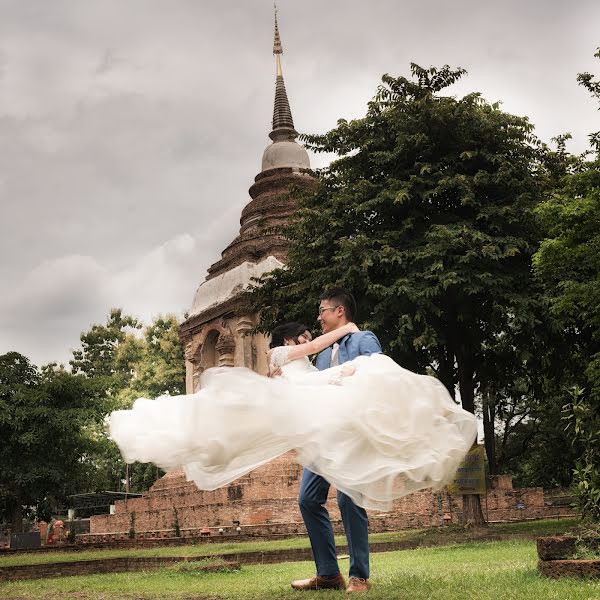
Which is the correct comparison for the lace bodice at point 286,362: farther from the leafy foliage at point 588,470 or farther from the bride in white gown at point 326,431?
the leafy foliage at point 588,470

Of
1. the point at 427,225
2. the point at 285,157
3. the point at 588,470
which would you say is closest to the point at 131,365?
the point at 285,157

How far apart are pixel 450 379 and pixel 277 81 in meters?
20.1

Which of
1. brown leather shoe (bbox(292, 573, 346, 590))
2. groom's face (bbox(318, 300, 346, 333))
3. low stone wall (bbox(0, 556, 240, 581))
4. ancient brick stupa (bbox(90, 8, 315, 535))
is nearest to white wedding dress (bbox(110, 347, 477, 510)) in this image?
groom's face (bbox(318, 300, 346, 333))

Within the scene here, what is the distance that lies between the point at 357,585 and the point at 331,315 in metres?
1.80

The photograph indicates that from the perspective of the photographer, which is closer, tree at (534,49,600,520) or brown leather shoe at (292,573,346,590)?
brown leather shoe at (292,573,346,590)

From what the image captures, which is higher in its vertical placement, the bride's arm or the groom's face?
the groom's face

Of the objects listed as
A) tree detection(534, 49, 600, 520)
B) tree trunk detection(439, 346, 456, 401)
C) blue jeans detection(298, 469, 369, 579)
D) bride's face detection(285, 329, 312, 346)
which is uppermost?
tree detection(534, 49, 600, 520)

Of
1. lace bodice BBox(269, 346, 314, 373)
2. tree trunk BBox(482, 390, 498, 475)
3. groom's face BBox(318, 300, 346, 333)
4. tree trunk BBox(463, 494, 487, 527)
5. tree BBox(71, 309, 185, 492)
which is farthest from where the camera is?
tree BBox(71, 309, 185, 492)

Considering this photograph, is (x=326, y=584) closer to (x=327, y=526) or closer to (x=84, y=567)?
(x=327, y=526)

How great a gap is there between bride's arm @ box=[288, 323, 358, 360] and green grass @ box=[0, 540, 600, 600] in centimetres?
157

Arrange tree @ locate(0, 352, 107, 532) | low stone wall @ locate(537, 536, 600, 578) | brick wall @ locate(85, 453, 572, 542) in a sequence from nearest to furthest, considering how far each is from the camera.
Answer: low stone wall @ locate(537, 536, 600, 578)
brick wall @ locate(85, 453, 572, 542)
tree @ locate(0, 352, 107, 532)

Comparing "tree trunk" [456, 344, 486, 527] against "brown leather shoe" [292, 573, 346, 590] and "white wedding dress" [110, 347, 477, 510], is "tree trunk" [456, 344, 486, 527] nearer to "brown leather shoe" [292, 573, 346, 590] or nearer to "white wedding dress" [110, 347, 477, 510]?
"brown leather shoe" [292, 573, 346, 590]

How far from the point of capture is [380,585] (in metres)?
6.05

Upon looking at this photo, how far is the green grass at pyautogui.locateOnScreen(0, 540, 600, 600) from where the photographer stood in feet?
17.7
